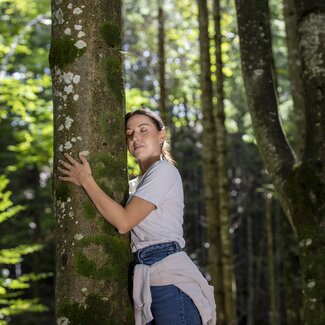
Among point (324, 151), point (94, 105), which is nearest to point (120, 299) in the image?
point (94, 105)

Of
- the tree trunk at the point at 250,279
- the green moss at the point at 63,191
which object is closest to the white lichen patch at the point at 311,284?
the green moss at the point at 63,191

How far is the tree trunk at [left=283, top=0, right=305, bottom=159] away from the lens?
8547 millimetres

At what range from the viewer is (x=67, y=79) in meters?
3.09

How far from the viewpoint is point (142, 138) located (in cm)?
336

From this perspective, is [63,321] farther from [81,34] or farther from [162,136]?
[81,34]

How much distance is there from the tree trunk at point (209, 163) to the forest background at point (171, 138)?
248mm

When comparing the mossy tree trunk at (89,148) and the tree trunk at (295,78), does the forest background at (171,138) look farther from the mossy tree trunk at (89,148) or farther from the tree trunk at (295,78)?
the mossy tree trunk at (89,148)

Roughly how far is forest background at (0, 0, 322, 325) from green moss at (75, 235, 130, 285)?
4.27ft

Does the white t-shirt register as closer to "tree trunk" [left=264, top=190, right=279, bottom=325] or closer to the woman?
the woman

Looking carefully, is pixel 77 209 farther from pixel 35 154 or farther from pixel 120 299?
pixel 35 154

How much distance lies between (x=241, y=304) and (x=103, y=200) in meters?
26.9

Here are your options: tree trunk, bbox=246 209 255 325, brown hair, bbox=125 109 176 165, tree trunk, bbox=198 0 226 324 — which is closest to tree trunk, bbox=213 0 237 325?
tree trunk, bbox=198 0 226 324

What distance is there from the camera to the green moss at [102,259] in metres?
2.91

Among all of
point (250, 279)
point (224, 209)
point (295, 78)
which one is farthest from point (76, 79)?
point (250, 279)
